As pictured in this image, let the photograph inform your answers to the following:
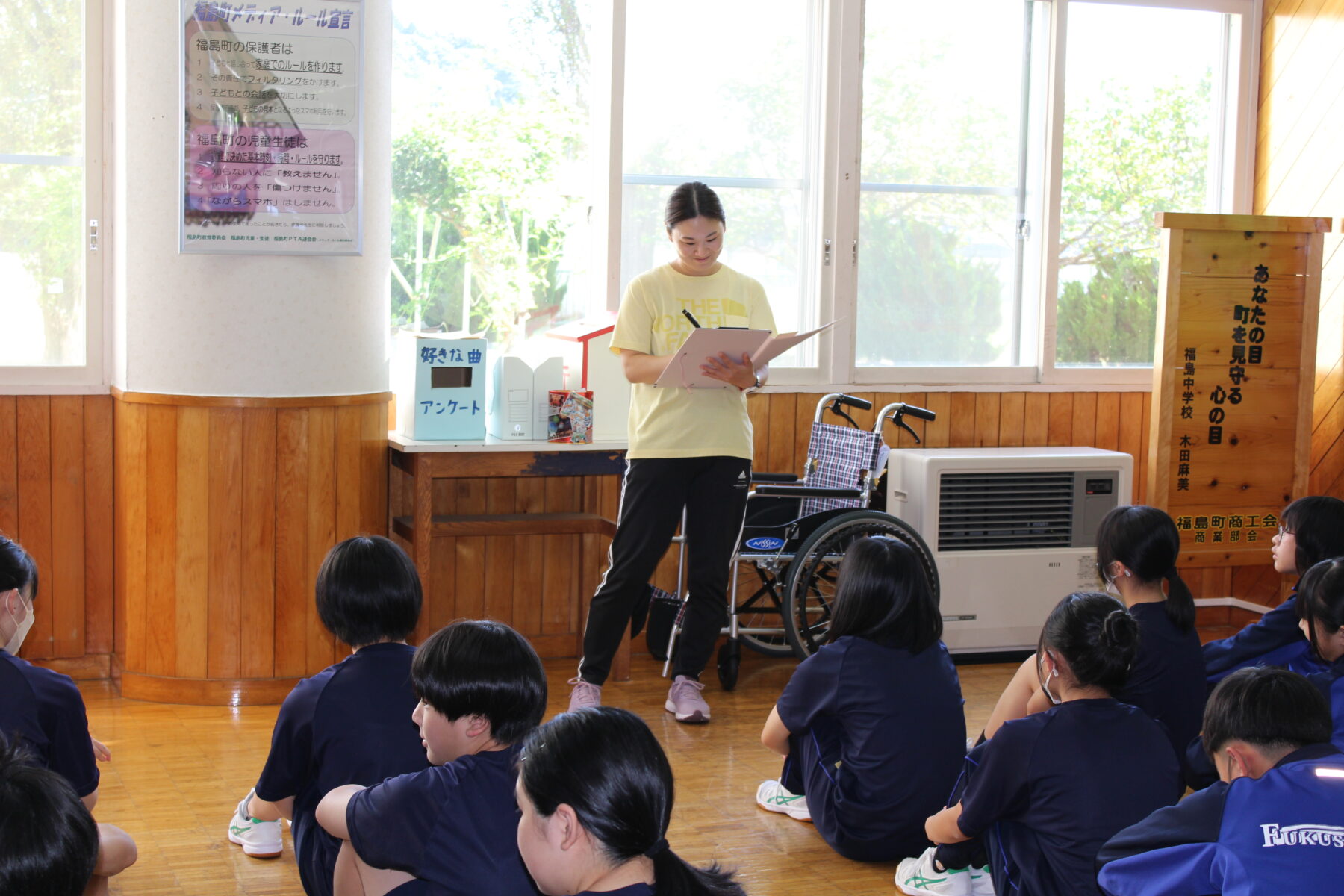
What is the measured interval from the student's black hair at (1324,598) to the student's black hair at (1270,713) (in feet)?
2.33

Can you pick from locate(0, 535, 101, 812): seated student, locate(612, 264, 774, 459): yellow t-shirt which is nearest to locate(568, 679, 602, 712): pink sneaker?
locate(612, 264, 774, 459): yellow t-shirt

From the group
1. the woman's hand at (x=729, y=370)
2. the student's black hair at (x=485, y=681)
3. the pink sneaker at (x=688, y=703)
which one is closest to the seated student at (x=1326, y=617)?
the student's black hair at (x=485, y=681)

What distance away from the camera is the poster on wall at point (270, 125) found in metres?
3.65

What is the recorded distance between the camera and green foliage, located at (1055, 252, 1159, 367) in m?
5.04

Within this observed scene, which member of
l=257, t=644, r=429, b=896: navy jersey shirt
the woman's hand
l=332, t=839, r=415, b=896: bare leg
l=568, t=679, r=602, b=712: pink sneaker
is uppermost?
the woman's hand

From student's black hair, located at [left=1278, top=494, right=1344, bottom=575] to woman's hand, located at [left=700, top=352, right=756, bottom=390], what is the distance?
141cm

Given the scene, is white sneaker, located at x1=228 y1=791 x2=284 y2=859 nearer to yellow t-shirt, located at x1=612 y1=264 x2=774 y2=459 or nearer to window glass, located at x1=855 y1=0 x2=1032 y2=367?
yellow t-shirt, located at x1=612 y1=264 x2=774 y2=459

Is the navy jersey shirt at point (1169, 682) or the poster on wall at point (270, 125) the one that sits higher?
the poster on wall at point (270, 125)

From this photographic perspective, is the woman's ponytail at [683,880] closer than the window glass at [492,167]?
Yes

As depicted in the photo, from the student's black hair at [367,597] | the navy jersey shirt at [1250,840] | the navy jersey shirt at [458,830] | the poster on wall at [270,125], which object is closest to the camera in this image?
the navy jersey shirt at [1250,840]

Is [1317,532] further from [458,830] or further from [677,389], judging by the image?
[458,830]

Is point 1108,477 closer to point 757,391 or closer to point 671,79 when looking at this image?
point 757,391

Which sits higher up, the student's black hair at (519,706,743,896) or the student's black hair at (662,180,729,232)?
the student's black hair at (662,180,729,232)

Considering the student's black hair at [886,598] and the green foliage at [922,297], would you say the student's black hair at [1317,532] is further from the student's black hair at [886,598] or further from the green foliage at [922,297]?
the green foliage at [922,297]
